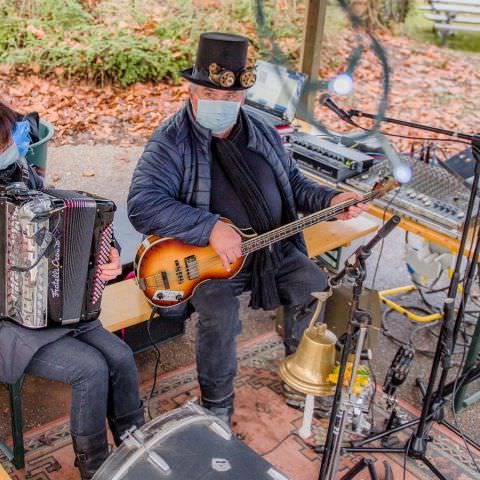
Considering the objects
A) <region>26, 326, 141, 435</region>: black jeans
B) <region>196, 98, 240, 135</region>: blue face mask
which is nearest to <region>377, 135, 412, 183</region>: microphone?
<region>196, 98, 240, 135</region>: blue face mask

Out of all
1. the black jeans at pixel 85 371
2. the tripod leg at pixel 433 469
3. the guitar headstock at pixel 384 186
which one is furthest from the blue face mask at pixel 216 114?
the tripod leg at pixel 433 469

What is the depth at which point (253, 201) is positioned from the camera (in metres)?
2.62

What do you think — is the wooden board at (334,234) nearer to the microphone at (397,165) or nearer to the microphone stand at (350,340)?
the microphone at (397,165)

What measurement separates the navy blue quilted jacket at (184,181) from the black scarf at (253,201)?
81 millimetres

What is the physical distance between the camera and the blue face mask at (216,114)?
2533 millimetres

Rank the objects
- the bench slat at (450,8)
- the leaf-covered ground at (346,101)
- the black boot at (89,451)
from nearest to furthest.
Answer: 1. the black boot at (89,451)
2. the leaf-covered ground at (346,101)
3. the bench slat at (450,8)

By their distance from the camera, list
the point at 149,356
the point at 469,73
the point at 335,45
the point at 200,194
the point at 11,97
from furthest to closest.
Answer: the point at 469,73, the point at 335,45, the point at 11,97, the point at 149,356, the point at 200,194

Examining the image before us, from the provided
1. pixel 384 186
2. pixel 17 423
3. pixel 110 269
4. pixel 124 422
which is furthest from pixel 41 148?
pixel 384 186

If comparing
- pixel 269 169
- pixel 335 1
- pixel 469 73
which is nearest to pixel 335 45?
pixel 469 73

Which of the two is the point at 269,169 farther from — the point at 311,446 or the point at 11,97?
the point at 11,97

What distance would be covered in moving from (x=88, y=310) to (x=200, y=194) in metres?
0.70

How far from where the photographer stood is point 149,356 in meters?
3.05

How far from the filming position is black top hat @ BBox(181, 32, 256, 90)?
248cm

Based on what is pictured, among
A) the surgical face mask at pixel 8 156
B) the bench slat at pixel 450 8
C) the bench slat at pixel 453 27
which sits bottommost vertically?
the surgical face mask at pixel 8 156
